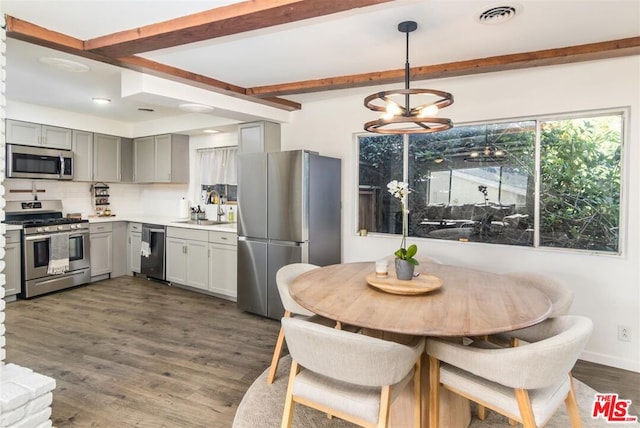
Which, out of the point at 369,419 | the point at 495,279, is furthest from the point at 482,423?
the point at 369,419

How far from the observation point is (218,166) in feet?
18.2

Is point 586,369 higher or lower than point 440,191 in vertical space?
lower

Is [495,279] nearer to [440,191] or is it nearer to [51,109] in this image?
[440,191]

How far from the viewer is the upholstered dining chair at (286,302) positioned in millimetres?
2469

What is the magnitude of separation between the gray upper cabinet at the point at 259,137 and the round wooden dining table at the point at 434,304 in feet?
7.80

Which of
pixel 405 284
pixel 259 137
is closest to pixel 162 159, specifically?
pixel 259 137

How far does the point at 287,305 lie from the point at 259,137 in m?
2.59

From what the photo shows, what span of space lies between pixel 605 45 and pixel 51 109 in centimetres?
612

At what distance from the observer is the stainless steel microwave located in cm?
452

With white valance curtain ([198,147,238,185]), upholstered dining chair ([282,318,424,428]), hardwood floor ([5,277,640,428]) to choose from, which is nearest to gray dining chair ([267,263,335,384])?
hardwood floor ([5,277,640,428])

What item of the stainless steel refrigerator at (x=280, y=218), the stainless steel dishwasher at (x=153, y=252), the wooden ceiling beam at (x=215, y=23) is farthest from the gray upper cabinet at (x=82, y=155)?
the wooden ceiling beam at (x=215, y=23)

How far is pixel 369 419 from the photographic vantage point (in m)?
1.58

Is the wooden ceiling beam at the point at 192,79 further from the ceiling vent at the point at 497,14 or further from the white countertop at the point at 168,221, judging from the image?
the ceiling vent at the point at 497,14

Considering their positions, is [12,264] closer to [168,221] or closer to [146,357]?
[168,221]
